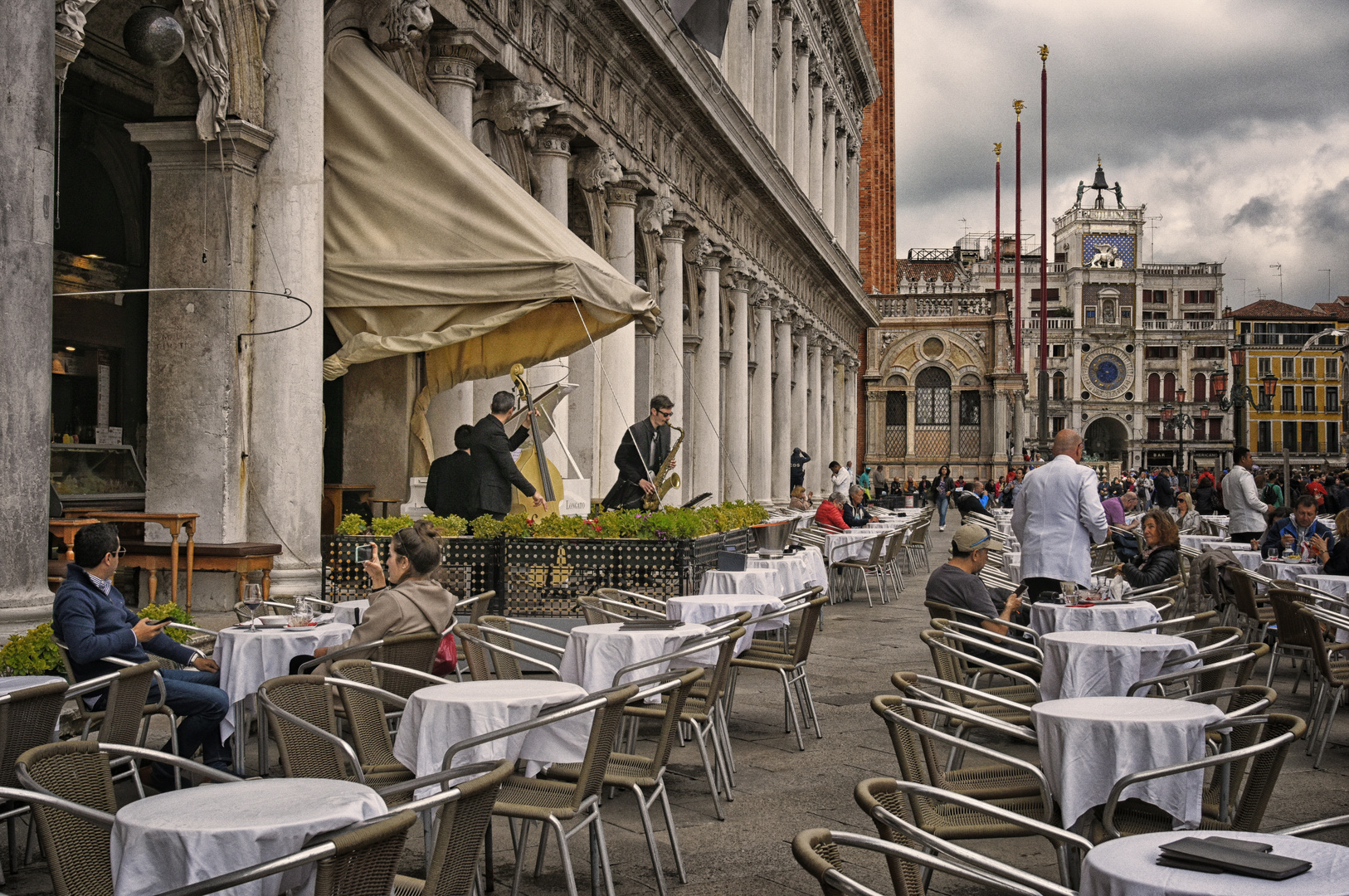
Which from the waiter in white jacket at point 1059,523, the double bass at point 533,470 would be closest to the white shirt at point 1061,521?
the waiter in white jacket at point 1059,523

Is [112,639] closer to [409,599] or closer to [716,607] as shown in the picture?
[409,599]

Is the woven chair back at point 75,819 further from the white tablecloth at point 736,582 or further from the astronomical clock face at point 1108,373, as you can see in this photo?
the astronomical clock face at point 1108,373

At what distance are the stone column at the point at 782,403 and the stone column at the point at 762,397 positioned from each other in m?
2.26

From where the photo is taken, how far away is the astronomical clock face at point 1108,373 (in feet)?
336

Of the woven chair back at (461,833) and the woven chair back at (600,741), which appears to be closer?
the woven chair back at (461,833)

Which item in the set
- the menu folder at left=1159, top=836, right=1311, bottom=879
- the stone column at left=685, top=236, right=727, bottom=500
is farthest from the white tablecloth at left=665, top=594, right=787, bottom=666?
the stone column at left=685, top=236, right=727, bottom=500

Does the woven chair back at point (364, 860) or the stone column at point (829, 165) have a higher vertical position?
the stone column at point (829, 165)

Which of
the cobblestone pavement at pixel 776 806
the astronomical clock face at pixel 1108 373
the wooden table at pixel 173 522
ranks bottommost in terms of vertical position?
the cobblestone pavement at pixel 776 806

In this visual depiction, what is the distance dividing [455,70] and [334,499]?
4.02m

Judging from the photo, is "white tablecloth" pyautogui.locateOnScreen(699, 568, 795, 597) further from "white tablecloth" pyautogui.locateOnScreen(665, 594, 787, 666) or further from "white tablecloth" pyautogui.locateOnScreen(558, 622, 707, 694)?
"white tablecloth" pyautogui.locateOnScreen(558, 622, 707, 694)

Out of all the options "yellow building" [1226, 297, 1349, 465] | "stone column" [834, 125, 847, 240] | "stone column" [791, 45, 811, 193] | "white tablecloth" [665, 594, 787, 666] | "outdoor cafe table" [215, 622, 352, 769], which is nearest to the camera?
"outdoor cafe table" [215, 622, 352, 769]

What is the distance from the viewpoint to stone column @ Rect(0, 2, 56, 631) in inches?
243

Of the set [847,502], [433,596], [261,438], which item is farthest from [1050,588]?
[847,502]

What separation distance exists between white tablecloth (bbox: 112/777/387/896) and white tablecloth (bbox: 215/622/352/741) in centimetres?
292
